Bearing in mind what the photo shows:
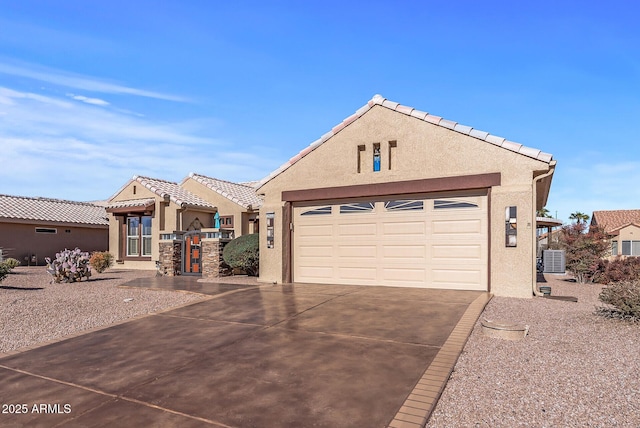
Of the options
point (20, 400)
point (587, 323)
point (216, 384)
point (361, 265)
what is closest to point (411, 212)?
point (361, 265)

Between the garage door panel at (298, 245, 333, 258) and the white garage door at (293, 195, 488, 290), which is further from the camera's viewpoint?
the garage door panel at (298, 245, 333, 258)

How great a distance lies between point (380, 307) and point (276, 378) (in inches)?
164

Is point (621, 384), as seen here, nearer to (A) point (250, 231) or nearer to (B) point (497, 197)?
(B) point (497, 197)

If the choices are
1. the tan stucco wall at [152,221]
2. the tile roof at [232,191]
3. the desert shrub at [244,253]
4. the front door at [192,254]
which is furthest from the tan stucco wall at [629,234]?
the tan stucco wall at [152,221]

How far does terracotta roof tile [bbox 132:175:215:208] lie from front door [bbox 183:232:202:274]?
421 cm

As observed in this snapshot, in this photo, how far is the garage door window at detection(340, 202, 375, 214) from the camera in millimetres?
12125

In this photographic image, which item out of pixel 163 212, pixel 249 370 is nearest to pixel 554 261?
pixel 249 370

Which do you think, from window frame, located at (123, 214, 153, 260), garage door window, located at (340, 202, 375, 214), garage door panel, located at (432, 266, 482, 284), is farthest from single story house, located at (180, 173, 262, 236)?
garage door panel, located at (432, 266, 482, 284)

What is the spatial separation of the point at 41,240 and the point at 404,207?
76.8 feet

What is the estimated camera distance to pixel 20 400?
4.36 meters

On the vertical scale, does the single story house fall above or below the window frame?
above

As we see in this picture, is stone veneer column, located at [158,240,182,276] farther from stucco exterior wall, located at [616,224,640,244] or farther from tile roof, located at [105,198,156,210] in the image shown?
stucco exterior wall, located at [616,224,640,244]

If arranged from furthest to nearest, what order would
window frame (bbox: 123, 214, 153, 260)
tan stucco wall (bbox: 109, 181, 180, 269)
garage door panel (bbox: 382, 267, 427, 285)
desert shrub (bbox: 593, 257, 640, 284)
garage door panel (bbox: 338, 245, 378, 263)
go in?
window frame (bbox: 123, 214, 153, 260) → tan stucco wall (bbox: 109, 181, 180, 269) → desert shrub (bbox: 593, 257, 640, 284) → garage door panel (bbox: 338, 245, 378, 263) → garage door panel (bbox: 382, 267, 427, 285)

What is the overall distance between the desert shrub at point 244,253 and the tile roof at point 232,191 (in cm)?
528
